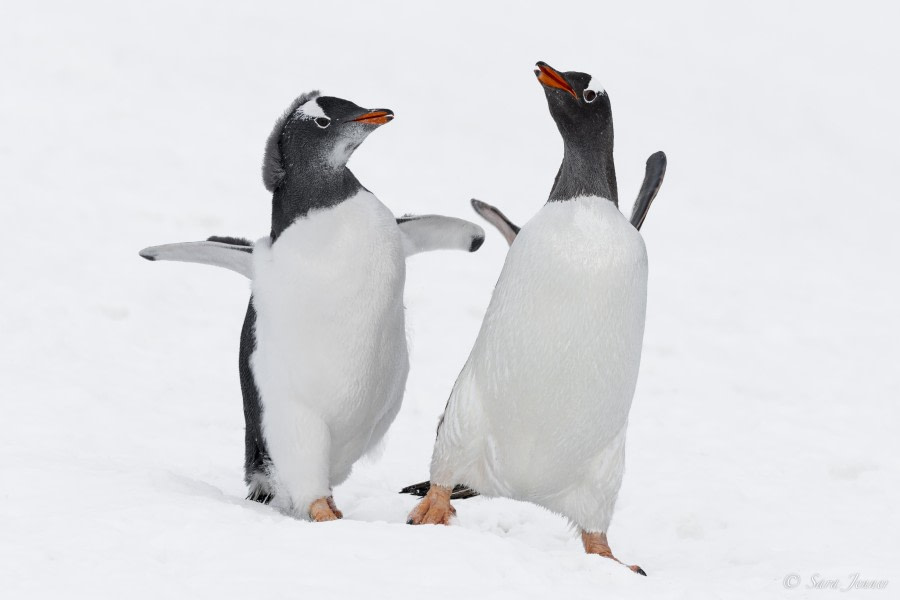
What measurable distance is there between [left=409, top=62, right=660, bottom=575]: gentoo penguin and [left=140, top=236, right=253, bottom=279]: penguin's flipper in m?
0.83

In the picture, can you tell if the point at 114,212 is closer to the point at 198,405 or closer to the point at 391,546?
the point at 198,405

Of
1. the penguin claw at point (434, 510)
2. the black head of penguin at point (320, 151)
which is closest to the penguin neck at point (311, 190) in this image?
the black head of penguin at point (320, 151)

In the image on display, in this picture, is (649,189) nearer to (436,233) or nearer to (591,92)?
(591,92)

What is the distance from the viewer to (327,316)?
11.2 feet

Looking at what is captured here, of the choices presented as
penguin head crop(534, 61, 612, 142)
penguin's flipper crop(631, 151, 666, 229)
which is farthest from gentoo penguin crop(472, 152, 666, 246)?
penguin head crop(534, 61, 612, 142)

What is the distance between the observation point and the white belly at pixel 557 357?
327 cm

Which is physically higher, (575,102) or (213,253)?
(575,102)

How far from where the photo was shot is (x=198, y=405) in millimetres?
5316

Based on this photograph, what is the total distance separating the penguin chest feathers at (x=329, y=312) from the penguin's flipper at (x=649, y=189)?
83 centimetres

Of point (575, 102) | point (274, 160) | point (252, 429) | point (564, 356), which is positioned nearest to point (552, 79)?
point (575, 102)

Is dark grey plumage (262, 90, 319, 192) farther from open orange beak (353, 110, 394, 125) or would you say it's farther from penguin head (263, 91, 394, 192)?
open orange beak (353, 110, 394, 125)

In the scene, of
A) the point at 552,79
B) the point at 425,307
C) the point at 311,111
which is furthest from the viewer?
the point at 425,307

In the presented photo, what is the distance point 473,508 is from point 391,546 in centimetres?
151

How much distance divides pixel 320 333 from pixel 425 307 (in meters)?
3.43
